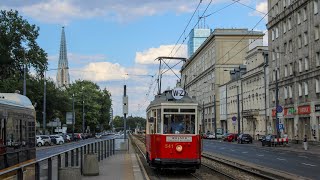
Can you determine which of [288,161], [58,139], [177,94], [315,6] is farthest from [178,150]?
[58,139]

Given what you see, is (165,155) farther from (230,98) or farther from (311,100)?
(230,98)

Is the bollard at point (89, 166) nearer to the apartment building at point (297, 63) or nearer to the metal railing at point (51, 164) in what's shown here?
the metal railing at point (51, 164)

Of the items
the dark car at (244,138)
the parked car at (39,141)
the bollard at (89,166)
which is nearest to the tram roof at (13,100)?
the bollard at (89,166)

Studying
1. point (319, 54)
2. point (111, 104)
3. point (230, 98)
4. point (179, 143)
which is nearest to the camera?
point (179, 143)

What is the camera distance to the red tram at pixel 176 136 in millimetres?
18859

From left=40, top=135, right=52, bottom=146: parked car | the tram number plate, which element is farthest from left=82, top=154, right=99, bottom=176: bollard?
left=40, top=135, right=52, bottom=146: parked car

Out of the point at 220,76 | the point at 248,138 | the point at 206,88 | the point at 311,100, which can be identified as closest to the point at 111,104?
the point at 206,88

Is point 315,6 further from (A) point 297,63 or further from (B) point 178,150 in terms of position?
(B) point 178,150

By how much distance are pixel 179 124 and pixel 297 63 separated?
45620 mm

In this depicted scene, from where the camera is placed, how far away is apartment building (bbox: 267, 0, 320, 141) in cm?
5625

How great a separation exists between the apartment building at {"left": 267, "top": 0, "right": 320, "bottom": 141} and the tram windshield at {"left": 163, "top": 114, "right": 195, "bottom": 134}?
3743cm

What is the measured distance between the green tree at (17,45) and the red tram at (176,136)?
5238 cm

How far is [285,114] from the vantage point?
220 feet

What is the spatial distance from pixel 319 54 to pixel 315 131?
8.48m
